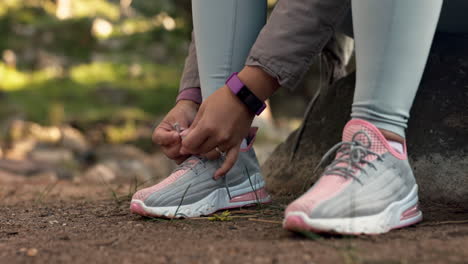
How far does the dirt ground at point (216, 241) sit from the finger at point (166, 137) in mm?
212

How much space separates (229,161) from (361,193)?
398mm

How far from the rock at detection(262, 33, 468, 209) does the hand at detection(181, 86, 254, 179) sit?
57 centimetres

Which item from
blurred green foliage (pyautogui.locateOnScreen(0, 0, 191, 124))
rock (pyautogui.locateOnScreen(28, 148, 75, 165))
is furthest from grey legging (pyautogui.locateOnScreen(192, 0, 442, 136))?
blurred green foliage (pyautogui.locateOnScreen(0, 0, 191, 124))

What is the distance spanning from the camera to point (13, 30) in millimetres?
8438

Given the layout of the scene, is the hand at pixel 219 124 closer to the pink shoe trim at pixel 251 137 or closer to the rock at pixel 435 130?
the pink shoe trim at pixel 251 137

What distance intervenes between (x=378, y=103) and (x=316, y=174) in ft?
2.30

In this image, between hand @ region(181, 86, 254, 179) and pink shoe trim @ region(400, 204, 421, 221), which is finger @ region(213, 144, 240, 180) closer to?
hand @ region(181, 86, 254, 179)

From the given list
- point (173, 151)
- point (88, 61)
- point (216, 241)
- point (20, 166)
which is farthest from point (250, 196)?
point (88, 61)

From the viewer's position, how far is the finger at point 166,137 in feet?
5.00

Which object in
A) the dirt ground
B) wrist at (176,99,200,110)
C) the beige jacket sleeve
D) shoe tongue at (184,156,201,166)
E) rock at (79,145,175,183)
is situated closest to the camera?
the dirt ground

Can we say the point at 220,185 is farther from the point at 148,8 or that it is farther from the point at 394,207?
the point at 148,8

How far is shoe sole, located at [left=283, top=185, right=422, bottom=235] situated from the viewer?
1.10m

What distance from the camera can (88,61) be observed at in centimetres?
828

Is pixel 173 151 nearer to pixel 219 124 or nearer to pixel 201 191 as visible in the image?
pixel 201 191
